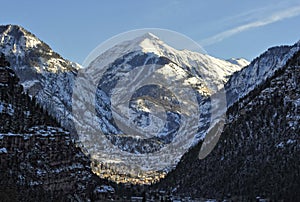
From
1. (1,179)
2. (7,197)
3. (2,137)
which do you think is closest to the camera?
(7,197)

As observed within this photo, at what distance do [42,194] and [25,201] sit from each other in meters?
17.3

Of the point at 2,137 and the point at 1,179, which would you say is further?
the point at 2,137

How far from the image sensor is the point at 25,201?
180 m

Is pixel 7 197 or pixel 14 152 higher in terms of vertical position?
pixel 14 152

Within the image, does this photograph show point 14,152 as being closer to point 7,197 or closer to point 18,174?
point 18,174

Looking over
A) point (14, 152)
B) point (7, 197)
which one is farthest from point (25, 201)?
point (14, 152)

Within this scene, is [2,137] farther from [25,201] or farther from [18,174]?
[25,201]

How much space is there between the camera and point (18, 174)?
192m

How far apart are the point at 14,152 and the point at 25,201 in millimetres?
25560

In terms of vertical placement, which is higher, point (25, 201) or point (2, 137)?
point (2, 137)

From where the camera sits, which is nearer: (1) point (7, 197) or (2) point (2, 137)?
(1) point (7, 197)

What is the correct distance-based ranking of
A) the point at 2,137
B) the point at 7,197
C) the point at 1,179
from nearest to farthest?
the point at 7,197, the point at 1,179, the point at 2,137

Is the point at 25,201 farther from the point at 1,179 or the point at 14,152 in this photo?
the point at 14,152

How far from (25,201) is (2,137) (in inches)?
1183
